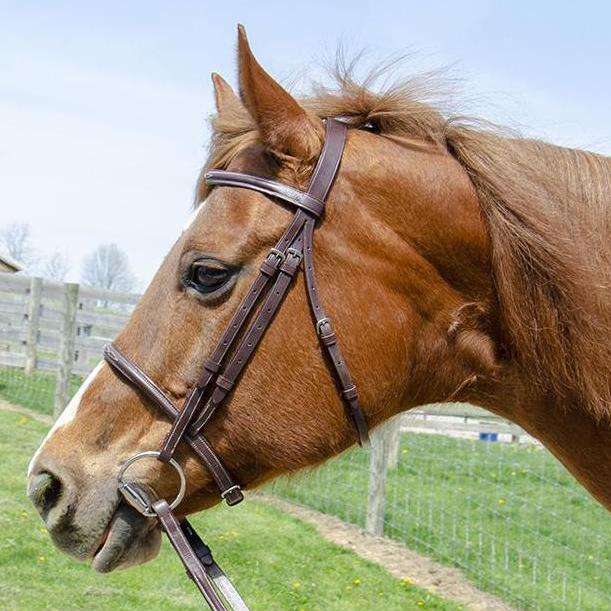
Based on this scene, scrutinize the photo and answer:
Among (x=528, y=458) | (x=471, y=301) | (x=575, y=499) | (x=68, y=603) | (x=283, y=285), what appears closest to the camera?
(x=283, y=285)

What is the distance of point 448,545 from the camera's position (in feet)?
23.5

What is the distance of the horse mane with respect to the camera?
7.53 feet

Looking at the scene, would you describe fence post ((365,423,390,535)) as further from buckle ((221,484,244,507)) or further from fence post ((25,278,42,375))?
fence post ((25,278,42,375))

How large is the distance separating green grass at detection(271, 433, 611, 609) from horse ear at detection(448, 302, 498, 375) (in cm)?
311

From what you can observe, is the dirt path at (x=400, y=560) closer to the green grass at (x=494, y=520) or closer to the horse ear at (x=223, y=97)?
the green grass at (x=494, y=520)

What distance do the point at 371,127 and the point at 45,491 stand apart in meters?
1.55

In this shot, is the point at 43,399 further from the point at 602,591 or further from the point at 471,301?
the point at 471,301

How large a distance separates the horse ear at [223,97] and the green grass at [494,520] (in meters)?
3.20

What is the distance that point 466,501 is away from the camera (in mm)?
8227

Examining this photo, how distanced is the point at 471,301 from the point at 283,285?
612 mm

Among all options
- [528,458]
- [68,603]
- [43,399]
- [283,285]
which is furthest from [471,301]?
[43,399]

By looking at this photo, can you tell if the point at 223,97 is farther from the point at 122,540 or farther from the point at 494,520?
the point at 494,520

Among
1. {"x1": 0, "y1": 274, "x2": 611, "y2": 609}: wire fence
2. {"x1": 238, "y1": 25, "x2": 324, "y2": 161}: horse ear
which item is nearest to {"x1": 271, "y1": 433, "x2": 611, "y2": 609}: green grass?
{"x1": 0, "y1": 274, "x2": 611, "y2": 609}: wire fence

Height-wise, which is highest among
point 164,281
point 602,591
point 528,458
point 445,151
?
point 445,151
